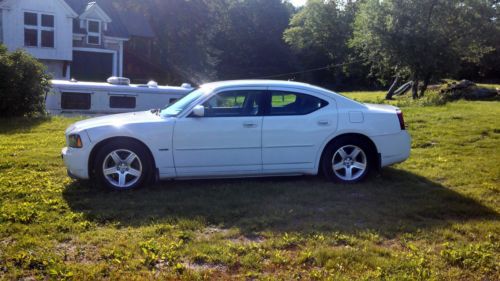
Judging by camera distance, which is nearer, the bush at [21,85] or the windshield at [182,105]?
the windshield at [182,105]

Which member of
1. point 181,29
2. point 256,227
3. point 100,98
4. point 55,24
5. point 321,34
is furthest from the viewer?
point 321,34

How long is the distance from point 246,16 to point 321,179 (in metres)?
56.0

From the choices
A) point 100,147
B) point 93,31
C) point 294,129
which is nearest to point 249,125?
point 294,129

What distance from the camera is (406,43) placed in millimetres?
23641

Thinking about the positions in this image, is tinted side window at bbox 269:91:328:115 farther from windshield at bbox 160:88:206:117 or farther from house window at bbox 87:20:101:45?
house window at bbox 87:20:101:45

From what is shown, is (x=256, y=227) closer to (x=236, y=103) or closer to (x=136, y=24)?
(x=236, y=103)

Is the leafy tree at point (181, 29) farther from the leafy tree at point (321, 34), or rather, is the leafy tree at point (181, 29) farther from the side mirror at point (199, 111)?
the side mirror at point (199, 111)

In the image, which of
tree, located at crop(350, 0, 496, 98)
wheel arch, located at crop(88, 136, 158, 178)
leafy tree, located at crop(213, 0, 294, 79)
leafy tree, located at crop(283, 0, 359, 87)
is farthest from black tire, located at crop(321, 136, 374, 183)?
leafy tree, located at crop(283, 0, 359, 87)

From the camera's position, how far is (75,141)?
22.8 ft

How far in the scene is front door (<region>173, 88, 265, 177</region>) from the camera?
696 centimetres

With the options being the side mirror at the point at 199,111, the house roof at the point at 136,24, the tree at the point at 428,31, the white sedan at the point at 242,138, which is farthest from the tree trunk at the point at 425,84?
the house roof at the point at 136,24

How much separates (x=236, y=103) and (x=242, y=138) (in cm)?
59

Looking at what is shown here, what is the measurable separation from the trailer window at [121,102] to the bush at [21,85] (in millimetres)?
2214

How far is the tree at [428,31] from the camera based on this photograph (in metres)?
23.7
